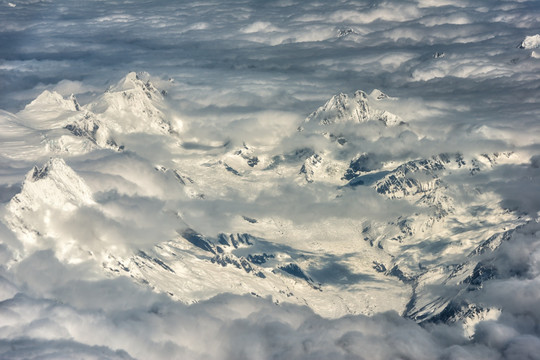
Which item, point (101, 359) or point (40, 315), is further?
point (40, 315)

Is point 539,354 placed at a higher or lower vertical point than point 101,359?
lower

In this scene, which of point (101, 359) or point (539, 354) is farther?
point (539, 354)

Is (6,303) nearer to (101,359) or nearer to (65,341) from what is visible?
(65,341)

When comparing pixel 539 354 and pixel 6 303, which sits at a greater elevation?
pixel 6 303

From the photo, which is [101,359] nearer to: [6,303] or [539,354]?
[6,303]

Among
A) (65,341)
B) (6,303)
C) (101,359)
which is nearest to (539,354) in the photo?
(101,359)

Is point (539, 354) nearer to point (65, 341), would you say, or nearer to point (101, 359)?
point (101, 359)

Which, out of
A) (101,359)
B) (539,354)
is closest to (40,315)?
(101,359)

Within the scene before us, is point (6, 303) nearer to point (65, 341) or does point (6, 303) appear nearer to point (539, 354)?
point (65, 341)
